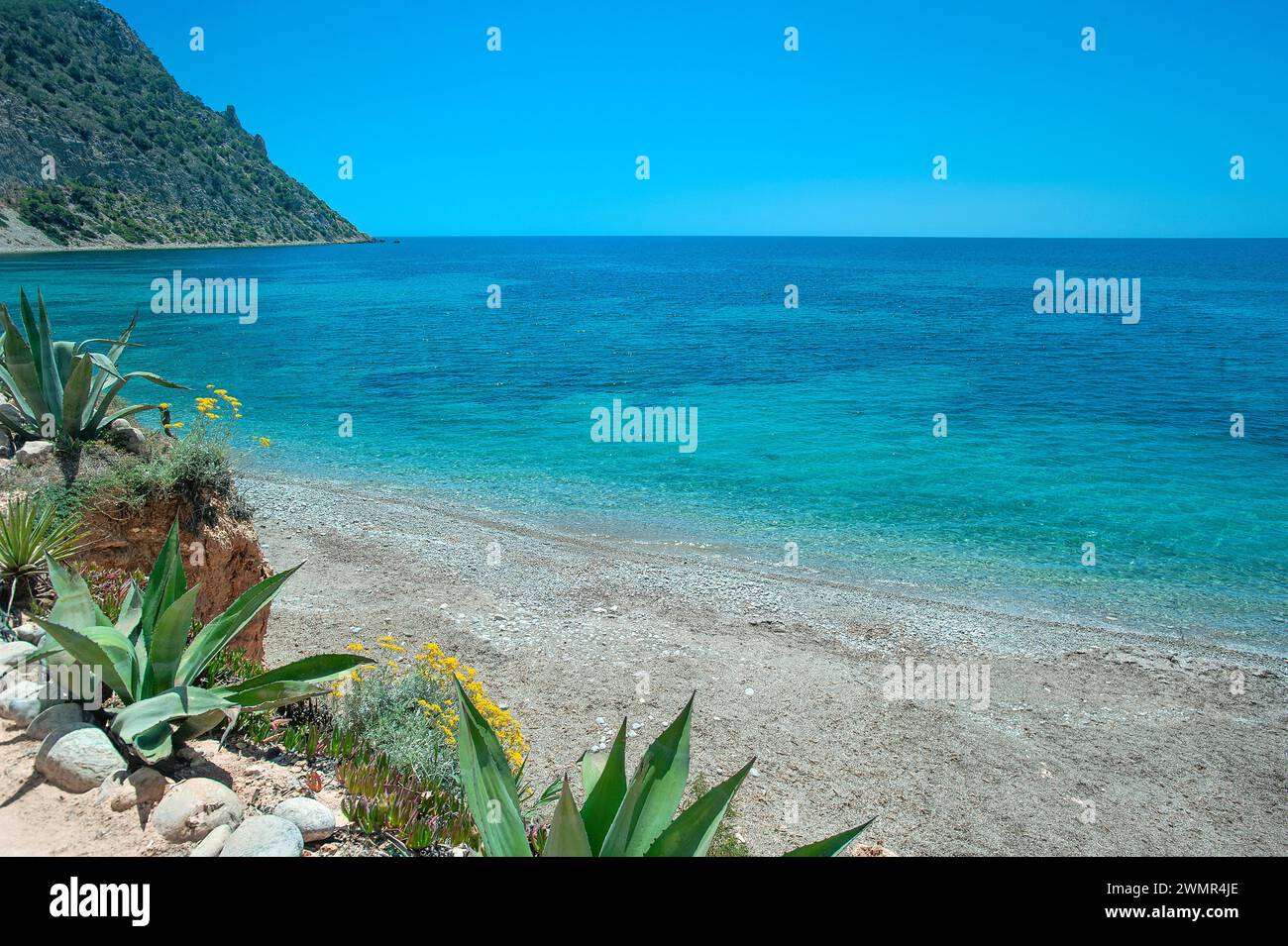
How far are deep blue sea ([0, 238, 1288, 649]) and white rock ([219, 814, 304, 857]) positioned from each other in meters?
11.6

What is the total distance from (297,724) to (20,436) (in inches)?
181

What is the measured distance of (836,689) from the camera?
9.79 meters

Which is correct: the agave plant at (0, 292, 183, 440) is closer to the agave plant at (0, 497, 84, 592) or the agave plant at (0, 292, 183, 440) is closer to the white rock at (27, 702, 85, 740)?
the agave plant at (0, 497, 84, 592)

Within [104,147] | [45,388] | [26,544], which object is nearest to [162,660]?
[26,544]

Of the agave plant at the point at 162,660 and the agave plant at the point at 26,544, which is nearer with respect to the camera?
the agave plant at the point at 162,660

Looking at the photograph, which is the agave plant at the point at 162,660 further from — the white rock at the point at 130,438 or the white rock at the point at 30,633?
the white rock at the point at 130,438

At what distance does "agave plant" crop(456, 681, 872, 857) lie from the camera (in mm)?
3191

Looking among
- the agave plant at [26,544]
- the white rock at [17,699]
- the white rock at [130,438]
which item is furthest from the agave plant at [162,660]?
the white rock at [130,438]

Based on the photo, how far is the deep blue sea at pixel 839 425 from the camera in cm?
1492

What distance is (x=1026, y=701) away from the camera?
973 cm

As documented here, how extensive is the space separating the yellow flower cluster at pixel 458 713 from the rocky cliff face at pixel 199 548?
155cm

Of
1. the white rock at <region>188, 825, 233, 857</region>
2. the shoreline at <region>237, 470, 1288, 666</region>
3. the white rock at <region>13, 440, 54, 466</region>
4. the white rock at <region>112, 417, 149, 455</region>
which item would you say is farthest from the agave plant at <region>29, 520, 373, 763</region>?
the shoreline at <region>237, 470, 1288, 666</region>

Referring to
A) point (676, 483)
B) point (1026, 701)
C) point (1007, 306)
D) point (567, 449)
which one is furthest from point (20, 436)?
point (1007, 306)

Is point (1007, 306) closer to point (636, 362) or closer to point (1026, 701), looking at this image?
point (636, 362)
